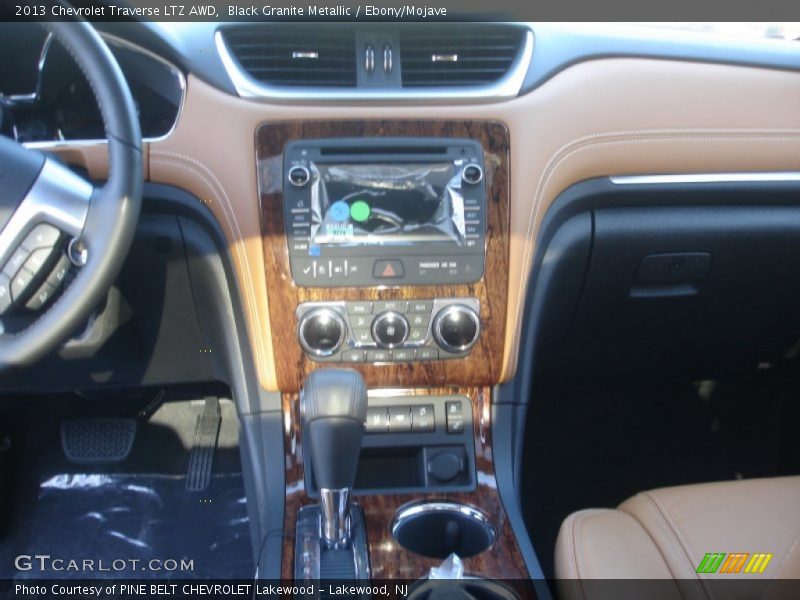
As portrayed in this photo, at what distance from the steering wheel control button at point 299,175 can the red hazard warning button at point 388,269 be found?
0.21 metres

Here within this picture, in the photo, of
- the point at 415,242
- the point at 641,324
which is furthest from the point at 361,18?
the point at 641,324

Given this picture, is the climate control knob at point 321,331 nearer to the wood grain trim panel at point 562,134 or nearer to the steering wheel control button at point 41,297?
the wood grain trim panel at point 562,134

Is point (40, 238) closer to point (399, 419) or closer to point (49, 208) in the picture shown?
point (49, 208)

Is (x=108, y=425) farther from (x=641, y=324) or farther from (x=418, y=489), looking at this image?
(x=641, y=324)

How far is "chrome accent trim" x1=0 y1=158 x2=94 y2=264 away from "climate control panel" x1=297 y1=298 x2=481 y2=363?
503 mm

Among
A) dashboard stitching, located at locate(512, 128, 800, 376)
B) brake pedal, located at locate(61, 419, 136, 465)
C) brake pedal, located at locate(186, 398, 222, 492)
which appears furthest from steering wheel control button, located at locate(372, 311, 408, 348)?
brake pedal, located at locate(61, 419, 136, 465)

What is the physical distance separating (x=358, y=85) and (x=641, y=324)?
0.89 m

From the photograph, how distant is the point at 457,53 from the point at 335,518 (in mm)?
925

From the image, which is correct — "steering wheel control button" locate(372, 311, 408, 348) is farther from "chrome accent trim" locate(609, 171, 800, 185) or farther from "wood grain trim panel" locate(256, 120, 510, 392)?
"chrome accent trim" locate(609, 171, 800, 185)

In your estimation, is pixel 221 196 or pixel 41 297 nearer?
pixel 41 297

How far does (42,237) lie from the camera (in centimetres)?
124

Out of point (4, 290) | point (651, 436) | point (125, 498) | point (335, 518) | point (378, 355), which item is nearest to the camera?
point (4, 290)

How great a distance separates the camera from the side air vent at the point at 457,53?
63.2 inches
